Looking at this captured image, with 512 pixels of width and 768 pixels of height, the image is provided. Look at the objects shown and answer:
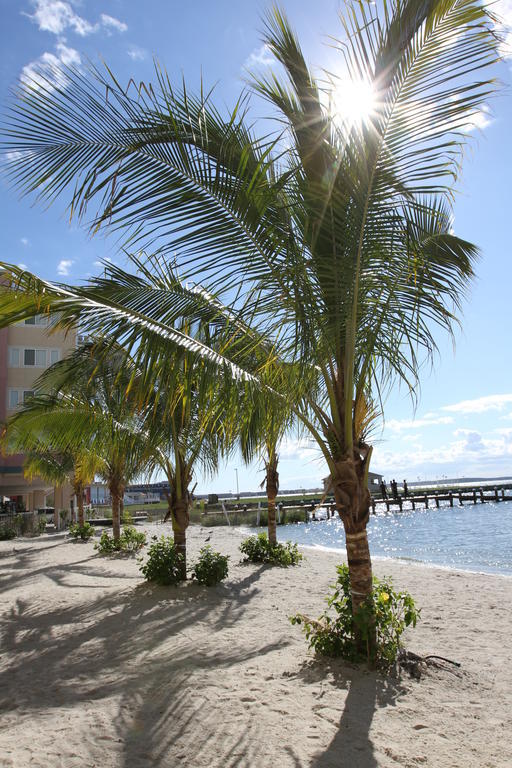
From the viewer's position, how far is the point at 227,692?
4898mm

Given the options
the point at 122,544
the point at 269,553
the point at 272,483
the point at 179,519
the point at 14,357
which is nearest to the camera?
the point at 179,519

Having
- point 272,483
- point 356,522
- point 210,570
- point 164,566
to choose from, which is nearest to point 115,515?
point 272,483

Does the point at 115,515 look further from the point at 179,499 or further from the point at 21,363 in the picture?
the point at 21,363

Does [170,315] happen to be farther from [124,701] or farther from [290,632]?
[290,632]

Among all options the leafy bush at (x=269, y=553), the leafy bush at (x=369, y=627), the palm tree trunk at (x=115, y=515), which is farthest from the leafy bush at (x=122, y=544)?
the leafy bush at (x=369, y=627)

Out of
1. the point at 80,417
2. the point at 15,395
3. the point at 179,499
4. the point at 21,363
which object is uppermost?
the point at 21,363

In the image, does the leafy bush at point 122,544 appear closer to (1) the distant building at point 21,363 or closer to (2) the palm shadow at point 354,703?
(2) the palm shadow at point 354,703

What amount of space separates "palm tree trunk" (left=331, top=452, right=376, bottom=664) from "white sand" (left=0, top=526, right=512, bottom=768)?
376 millimetres

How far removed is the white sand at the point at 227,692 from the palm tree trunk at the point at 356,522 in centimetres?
38

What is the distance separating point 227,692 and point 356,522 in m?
1.94

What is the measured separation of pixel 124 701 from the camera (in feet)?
15.4

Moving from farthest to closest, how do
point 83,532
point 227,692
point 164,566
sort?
point 83,532
point 164,566
point 227,692

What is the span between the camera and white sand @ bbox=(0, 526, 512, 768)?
378 centimetres

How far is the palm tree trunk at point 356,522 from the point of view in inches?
209
